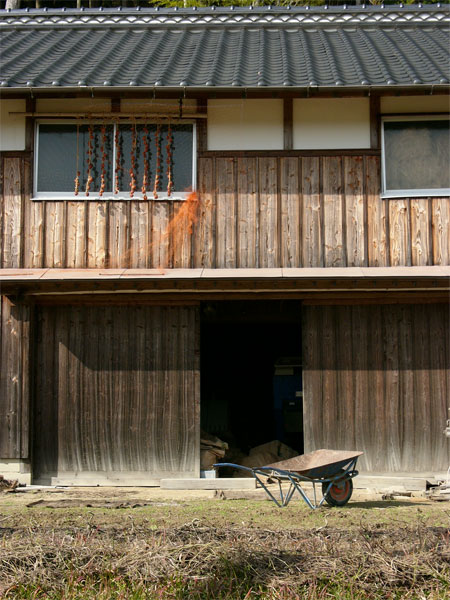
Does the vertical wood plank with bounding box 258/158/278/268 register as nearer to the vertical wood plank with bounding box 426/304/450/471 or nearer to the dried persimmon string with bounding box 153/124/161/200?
the dried persimmon string with bounding box 153/124/161/200

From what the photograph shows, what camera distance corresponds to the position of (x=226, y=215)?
33.7 feet

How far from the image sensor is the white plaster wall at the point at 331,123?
406 inches

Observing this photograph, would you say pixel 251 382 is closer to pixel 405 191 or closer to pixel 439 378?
pixel 439 378

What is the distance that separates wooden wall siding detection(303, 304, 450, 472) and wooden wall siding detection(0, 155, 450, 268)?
2.74 feet

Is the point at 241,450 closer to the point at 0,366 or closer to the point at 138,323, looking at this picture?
the point at 138,323

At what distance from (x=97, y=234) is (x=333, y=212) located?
10.6 feet

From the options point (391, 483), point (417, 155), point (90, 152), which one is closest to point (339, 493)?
point (391, 483)

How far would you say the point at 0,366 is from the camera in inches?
402

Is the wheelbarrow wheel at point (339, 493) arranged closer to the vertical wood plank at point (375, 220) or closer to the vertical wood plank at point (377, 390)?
the vertical wood plank at point (377, 390)

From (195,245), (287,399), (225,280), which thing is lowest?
(287,399)

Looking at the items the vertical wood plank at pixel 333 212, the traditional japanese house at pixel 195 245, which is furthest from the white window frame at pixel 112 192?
the vertical wood plank at pixel 333 212

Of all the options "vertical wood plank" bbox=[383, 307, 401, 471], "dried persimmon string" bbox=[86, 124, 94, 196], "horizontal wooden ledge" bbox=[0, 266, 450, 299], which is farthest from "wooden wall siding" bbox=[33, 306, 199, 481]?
"vertical wood plank" bbox=[383, 307, 401, 471]

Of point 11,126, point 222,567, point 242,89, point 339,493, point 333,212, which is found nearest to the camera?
point 222,567

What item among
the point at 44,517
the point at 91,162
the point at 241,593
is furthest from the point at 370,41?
the point at 241,593
